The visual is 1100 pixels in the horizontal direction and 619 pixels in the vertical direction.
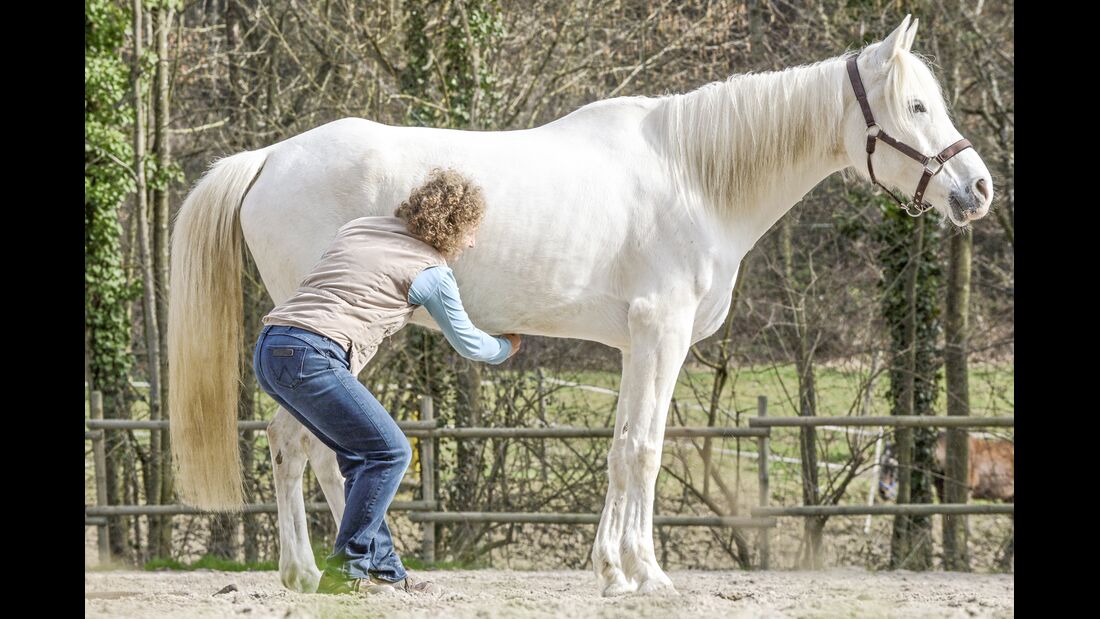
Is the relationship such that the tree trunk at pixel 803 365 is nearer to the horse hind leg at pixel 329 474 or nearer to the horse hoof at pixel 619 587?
the horse hoof at pixel 619 587

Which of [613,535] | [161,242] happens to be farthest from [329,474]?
[161,242]

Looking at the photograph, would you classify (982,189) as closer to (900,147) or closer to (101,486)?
(900,147)

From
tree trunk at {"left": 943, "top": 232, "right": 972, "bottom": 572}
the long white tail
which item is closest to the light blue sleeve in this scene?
the long white tail

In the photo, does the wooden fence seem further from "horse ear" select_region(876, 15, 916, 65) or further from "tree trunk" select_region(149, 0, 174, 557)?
"horse ear" select_region(876, 15, 916, 65)

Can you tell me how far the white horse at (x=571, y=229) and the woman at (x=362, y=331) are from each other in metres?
0.44

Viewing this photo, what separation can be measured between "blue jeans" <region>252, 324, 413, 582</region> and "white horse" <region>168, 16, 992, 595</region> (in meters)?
0.65

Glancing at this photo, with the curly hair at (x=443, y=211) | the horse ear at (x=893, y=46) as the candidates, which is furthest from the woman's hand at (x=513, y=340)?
the horse ear at (x=893, y=46)

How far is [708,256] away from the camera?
4.48 metres

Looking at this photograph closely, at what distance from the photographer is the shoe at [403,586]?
13.1 ft

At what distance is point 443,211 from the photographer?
384 cm

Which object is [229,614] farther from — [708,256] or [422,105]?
[422,105]
